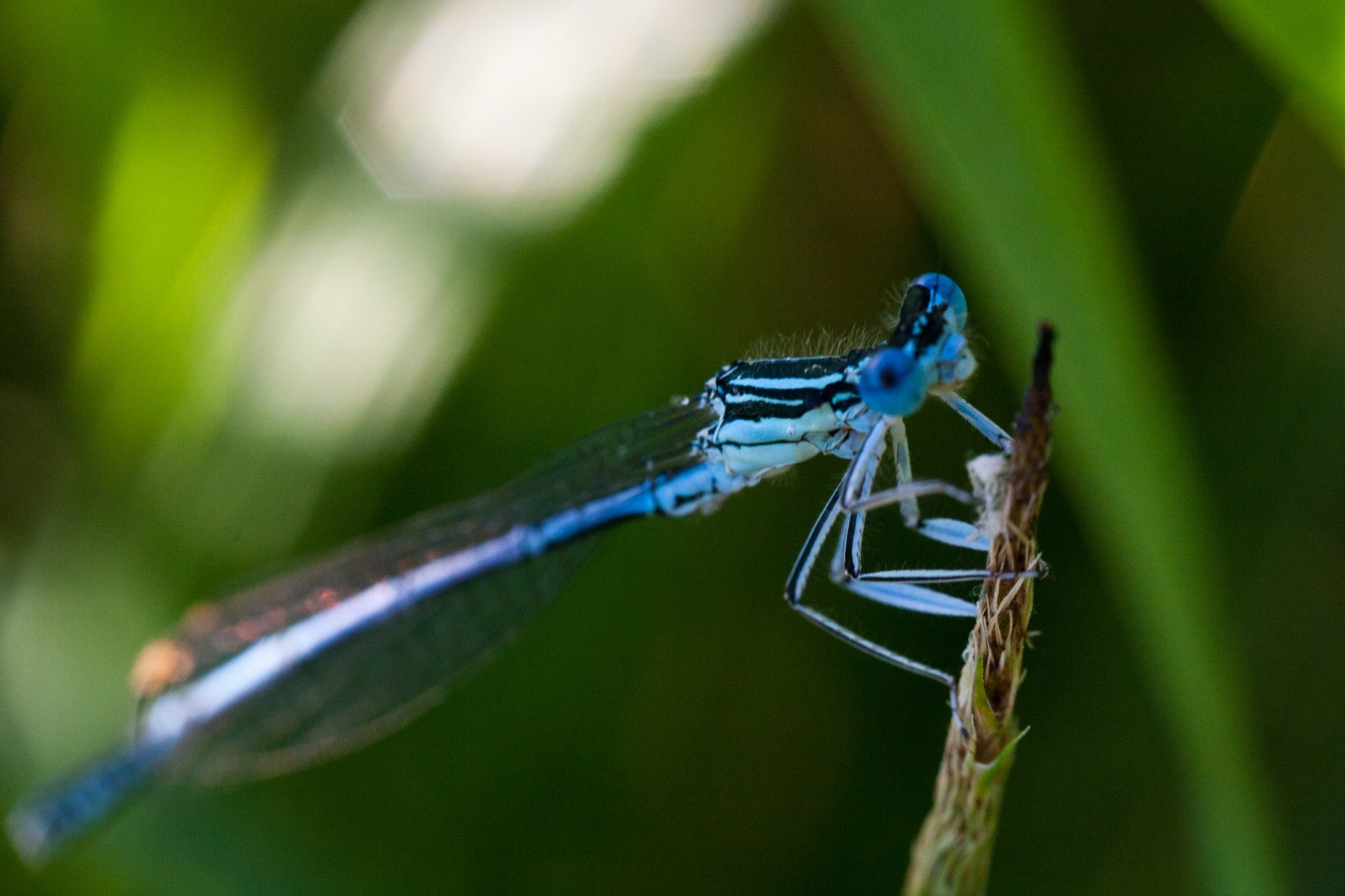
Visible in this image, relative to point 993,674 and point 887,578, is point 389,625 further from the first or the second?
point 993,674

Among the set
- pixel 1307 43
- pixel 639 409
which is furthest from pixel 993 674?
pixel 639 409

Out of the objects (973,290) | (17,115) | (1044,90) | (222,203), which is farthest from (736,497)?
(17,115)

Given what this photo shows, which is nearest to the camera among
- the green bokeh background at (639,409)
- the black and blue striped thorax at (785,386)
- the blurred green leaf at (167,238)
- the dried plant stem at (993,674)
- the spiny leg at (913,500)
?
the dried plant stem at (993,674)

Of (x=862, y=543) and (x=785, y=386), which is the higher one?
(x=785, y=386)

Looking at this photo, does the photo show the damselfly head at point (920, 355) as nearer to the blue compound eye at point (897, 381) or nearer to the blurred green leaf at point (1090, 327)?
the blue compound eye at point (897, 381)

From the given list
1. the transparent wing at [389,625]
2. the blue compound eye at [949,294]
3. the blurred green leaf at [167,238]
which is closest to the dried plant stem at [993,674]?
the blue compound eye at [949,294]

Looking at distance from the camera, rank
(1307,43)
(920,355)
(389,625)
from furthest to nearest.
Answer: (389,625) < (920,355) < (1307,43)

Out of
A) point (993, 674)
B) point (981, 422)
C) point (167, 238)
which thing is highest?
point (167, 238)
